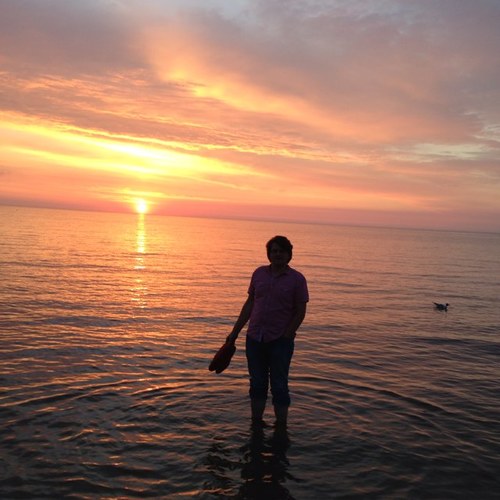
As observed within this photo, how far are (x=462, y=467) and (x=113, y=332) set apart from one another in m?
10.6

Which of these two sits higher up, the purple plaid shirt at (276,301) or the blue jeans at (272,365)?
the purple plaid shirt at (276,301)

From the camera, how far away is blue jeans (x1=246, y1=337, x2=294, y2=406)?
679 centimetres

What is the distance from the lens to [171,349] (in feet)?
41.1

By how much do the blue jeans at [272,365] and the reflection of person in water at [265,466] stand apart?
0.53m

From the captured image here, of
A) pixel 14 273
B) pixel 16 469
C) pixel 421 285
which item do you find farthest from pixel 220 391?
pixel 421 285

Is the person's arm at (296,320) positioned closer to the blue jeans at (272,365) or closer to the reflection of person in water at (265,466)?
the blue jeans at (272,365)

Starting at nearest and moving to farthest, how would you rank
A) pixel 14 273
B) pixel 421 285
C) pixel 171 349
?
pixel 171 349
pixel 14 273
pixel 421 285

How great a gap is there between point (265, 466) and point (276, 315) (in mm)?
1982

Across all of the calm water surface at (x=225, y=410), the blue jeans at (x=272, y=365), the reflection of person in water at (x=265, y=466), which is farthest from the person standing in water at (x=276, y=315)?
the calm water surface at (x=225, y=410)

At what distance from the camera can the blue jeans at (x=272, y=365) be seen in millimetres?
6789

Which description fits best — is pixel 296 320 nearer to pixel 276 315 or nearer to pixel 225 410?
pixel 276 315

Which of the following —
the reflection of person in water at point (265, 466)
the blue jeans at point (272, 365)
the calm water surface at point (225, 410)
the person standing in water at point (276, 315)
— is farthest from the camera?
the blue jeans at point (272, 365)

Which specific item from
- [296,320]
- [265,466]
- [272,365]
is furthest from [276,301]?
[265,466]

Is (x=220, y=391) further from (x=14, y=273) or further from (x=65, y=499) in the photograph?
(x=14, y=273)
